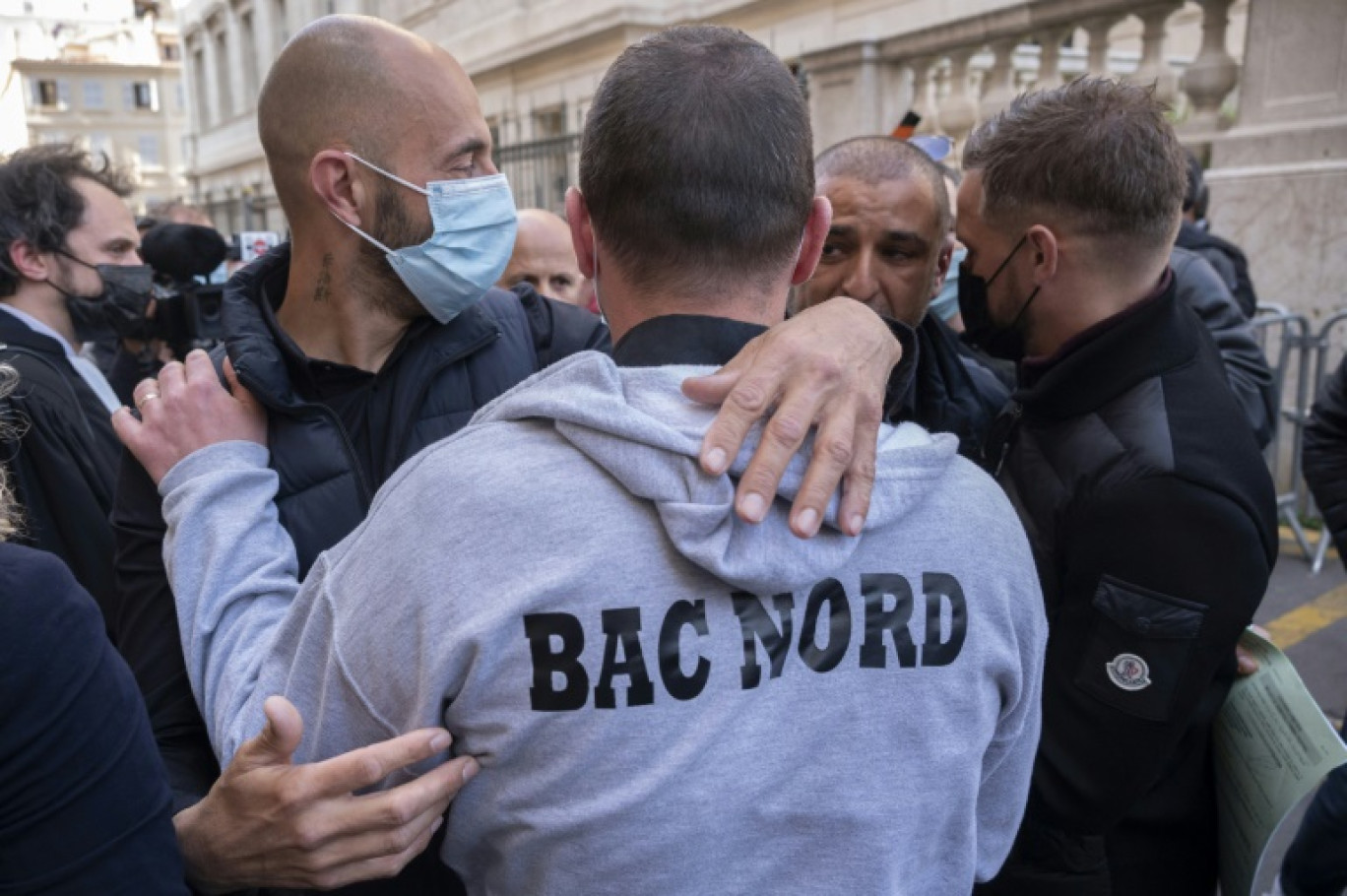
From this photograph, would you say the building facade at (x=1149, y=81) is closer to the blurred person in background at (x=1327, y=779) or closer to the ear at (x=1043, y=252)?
the blurred person in background at (x=1327, y=779)

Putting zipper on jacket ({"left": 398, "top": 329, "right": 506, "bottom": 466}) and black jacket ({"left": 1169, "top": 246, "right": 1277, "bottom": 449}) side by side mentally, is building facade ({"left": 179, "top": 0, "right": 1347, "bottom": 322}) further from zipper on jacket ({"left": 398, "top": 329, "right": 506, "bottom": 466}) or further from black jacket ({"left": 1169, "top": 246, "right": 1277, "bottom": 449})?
zipper on jacket ({"left": 398, "top": 329, "right": 506, "bottom": 466})

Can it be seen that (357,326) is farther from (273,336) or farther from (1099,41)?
(1099,41)

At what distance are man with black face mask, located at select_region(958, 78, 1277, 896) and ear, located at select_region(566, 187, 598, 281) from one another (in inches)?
37.2

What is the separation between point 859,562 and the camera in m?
1.15

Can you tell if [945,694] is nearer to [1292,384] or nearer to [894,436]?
[894,436]

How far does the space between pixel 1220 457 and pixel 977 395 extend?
76 centimetres

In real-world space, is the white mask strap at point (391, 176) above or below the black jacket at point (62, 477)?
above

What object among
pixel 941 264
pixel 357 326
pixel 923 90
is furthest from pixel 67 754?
pixel 923 90

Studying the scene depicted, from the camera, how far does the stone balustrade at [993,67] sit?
232 inches

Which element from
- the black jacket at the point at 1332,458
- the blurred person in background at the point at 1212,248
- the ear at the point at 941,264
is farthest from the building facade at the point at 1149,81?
the ear at the point at 941,264

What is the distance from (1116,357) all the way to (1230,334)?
242cm

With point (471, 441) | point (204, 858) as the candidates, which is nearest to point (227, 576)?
point (204, 858)

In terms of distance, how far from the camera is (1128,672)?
1.64 meters

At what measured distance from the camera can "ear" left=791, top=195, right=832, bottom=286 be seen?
55.1 inches
